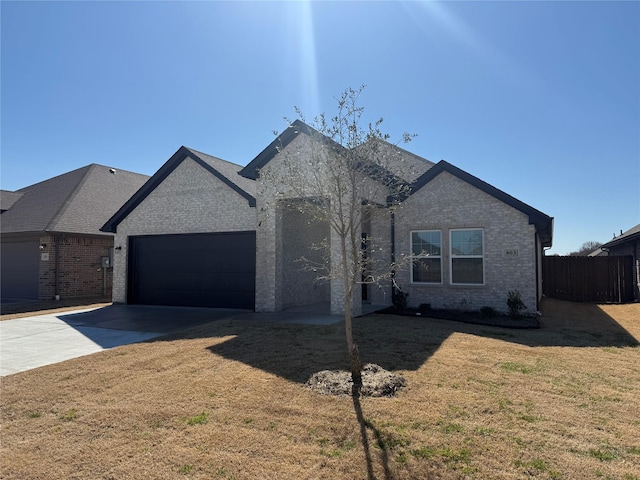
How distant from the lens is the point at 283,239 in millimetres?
13930

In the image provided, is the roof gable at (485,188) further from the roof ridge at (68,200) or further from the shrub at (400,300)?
the roof ridge at (68,200)

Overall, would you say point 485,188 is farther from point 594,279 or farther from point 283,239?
point 594,279

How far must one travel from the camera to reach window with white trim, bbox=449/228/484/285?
40.0 feet

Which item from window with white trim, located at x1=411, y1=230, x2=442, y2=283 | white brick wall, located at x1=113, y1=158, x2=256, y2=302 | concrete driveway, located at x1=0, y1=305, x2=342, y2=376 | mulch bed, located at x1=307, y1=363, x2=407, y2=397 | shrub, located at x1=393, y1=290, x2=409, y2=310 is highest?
white brick wall, located at x1=113, y1=158, x2=256, y2=302

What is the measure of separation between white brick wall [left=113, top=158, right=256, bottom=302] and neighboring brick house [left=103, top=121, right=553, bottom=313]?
1.6 inches

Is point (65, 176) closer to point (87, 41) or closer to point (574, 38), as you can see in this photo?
point (87, 41)

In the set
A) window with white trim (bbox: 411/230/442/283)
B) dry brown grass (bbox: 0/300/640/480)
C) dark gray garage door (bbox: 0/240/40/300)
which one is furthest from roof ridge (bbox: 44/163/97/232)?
window with white trim (bbox: 411/230/442/283)

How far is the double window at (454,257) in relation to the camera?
40.1ft

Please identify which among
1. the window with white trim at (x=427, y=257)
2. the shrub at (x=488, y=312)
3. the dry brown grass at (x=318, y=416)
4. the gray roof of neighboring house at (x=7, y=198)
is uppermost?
the gray roof of neighboring house at (x=7, y=198)

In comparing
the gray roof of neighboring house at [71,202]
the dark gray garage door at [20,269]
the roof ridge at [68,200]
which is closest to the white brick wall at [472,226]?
the gray roof of neighboring house at [71,202]

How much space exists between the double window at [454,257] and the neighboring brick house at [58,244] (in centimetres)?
1549

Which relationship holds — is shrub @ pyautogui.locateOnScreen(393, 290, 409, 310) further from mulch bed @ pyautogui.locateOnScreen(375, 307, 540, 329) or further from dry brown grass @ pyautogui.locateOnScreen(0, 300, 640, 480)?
dry brown grass @ pyautogui.locateOnScreen(0, 300, 640, 480)

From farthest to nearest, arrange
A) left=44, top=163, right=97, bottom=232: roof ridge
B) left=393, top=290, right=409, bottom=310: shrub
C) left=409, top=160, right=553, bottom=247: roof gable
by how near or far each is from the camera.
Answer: left=44, top=163, right=97, bottom=232: roof ridge → left=393, top=290, right=409, bottom=310: shrub → left=409, top=160, right=553, bottom=247: roof gable

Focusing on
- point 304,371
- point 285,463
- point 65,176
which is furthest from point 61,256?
point 285,463
